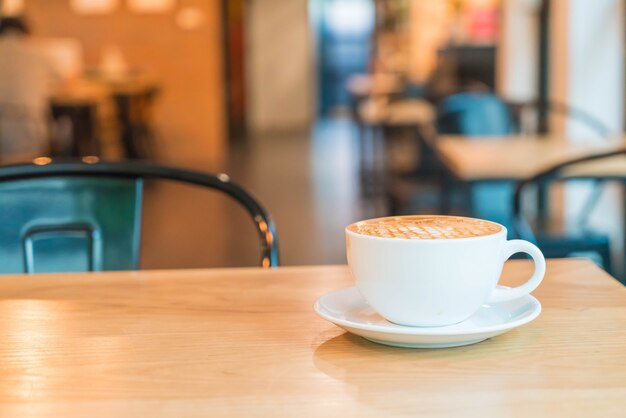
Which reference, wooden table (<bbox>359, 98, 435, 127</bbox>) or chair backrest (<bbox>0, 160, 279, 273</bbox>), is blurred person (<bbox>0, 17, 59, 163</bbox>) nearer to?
wooden table (<bbox>359, 98, 435, 127</bbox>)

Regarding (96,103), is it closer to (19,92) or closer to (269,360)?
(19,92)

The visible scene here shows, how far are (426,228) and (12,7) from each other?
31.7 ft

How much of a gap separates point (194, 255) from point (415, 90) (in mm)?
3678

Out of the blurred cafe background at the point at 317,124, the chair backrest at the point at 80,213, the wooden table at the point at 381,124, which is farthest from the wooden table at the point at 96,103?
the chair backrest at the point at 80,213

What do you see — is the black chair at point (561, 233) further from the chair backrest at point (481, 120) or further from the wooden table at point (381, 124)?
the wooden table at point (381, 124)

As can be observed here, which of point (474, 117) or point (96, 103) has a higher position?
point (474, 117)

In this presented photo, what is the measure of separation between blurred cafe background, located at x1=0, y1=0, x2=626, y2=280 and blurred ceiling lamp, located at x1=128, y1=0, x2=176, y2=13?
2cm

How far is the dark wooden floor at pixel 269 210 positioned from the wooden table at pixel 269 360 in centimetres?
349

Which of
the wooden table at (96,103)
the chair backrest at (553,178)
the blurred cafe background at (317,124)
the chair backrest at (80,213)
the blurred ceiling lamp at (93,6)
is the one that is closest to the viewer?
the chair backrest at (80,213)

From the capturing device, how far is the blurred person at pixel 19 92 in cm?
663

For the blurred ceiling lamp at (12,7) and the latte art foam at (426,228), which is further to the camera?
the blurred ceiling lamp at (12,7)

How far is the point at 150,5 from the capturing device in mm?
10172

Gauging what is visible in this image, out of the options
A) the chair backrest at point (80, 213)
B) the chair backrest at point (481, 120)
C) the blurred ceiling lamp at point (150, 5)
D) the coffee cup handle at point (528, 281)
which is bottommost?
the chair backrest at point (481, 120)

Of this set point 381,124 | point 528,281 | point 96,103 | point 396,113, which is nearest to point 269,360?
point 528,281
